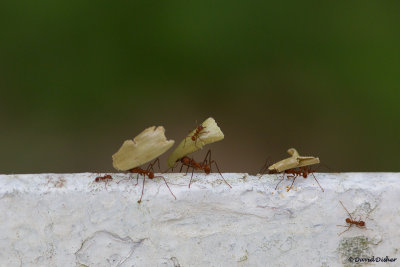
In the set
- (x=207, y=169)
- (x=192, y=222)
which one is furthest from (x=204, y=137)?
(x=192, y=222)

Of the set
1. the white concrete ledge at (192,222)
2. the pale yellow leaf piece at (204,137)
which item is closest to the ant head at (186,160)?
the pale yellow leaf piece at (204,137)

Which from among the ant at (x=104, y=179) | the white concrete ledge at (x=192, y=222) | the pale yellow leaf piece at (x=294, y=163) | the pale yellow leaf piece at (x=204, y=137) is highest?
the pale yellow leaf piece at (x=204, y=137)

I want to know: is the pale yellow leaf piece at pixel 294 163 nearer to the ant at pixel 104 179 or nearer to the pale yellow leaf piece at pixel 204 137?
the pale yellow leaf piece at pixel 204 137

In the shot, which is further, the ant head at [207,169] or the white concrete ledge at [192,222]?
the ant head at [207,169]

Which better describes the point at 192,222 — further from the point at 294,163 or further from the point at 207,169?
the point at 294,163

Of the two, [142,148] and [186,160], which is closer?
[142,148]

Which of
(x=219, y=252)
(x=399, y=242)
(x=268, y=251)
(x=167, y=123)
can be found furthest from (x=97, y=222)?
(x=167, y=123)

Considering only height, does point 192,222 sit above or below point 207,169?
below
